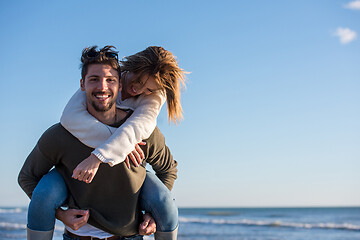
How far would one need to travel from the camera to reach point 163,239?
2807mm

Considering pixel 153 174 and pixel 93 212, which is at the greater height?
pixel 153 174

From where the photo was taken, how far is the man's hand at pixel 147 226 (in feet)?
9.02

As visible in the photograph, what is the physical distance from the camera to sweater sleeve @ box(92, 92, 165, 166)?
2.38m

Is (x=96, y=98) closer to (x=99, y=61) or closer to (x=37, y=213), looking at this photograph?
(x=99, y=61)

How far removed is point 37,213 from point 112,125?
68 cm

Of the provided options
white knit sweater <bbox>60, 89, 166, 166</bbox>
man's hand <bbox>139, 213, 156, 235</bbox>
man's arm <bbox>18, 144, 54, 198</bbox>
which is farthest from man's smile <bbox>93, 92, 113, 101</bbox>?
man's hand <bbox>139, 213, 156, 235</bbox>

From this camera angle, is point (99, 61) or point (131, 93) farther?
point (131, 93)

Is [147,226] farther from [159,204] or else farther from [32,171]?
[32,171]

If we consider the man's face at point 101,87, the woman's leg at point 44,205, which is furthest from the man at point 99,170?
the woman's leg at point 44,205

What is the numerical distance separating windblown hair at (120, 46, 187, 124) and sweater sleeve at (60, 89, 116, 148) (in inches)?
18.0

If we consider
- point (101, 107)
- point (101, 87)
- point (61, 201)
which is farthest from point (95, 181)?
point (101, 87)

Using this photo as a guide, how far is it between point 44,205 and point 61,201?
0.44 feet

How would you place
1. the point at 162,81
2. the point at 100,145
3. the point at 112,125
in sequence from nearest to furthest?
the point at 100,145 → the point at 112,125 → the point at 162,81

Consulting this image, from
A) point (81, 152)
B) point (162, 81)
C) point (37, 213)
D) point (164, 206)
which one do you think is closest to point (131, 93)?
point (162, 81)
